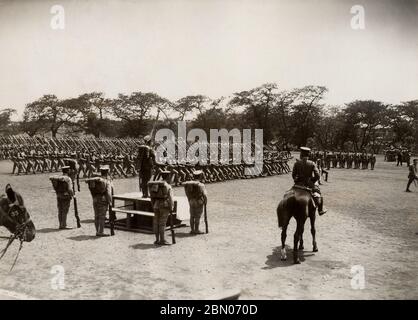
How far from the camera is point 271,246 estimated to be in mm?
9227

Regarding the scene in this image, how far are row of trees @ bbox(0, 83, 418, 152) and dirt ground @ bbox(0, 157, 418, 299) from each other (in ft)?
122

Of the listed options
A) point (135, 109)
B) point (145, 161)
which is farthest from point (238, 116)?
point (145, 161)

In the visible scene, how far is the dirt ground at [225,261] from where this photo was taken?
256 inches

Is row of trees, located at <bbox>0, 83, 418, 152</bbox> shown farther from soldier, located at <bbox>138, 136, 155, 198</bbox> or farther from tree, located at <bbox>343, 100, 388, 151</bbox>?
soldier, located at <bbox>138, 136, 155, 198</bbox>

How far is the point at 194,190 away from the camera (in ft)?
34.1

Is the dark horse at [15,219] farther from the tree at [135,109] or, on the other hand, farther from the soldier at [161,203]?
the tree at [135,109]

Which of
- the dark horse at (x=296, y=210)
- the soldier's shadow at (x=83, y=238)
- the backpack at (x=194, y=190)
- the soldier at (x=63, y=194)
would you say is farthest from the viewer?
the soldier at (x=63, y=194)

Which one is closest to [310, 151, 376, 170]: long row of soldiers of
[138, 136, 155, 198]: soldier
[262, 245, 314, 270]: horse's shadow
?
[138, 136, 155, 198]: soldier

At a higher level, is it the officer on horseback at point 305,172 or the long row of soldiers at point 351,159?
the officer on horseback at point 305,172

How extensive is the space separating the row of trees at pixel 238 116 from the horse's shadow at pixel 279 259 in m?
39.5

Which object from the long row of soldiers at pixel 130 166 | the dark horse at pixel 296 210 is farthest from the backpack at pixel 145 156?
the long row of soldiers at pixel 130 166

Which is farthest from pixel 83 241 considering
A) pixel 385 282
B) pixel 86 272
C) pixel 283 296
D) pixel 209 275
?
pixel 385 282

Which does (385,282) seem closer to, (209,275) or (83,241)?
(209,275)

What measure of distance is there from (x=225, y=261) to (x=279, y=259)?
1.06m
